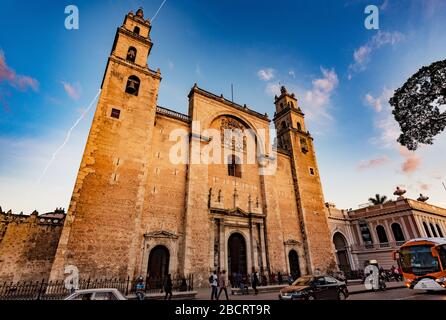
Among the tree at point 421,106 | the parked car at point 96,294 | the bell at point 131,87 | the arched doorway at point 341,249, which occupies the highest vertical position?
the bell at point 131,87

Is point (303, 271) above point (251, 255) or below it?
below

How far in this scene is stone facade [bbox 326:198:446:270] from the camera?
962 inches

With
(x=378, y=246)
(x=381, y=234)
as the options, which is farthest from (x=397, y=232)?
(x=378, y=246)

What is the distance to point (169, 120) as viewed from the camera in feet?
59.8

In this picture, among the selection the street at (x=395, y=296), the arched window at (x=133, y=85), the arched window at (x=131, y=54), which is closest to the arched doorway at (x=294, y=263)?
the street at (x=395, y=296)

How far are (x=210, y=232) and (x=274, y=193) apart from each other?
7827 millimetres

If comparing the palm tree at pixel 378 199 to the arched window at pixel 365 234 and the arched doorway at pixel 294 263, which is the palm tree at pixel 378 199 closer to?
the arched window at pixel 365 234

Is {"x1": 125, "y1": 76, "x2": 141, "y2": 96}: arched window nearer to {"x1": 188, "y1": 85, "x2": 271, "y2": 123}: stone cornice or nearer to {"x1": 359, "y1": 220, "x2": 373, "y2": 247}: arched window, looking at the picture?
{"x1": 188, "y1": 85, "x2": 271, "y2": 123}: stone cornice

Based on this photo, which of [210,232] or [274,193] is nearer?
[210,232]

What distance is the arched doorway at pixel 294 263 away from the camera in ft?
64.2

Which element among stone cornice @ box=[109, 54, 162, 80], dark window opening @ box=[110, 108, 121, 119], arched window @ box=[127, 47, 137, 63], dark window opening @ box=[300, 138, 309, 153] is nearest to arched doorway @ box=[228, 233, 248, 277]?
dark window opening @ box=[110, 108, 121, 119]

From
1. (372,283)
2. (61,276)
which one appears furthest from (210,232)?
(372,283)

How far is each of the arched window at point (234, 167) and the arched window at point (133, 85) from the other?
31.6 feet
